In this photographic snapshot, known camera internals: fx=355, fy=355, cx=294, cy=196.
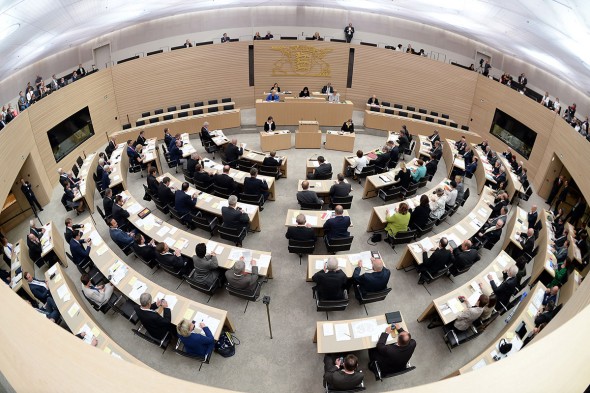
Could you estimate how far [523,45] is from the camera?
12617 mm

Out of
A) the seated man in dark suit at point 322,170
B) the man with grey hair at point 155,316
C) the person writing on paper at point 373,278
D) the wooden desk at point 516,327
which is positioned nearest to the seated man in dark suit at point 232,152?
the seated man in dark suit at point 322,170

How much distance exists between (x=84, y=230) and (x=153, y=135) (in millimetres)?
7111

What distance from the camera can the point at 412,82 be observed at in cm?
1831

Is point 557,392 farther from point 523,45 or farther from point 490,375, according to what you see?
point 523,45

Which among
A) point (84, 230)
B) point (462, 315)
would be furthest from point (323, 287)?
point (84, 230)

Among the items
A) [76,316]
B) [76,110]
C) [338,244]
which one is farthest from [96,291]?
[76,110]

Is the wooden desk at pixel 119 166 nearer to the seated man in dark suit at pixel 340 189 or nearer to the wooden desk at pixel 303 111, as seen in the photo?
the wooden desk at pixel 303 111

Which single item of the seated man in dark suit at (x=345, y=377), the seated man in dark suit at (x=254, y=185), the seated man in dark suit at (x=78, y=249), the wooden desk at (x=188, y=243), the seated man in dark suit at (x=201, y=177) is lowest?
the seated man in dark suit at (x=345, y=377)

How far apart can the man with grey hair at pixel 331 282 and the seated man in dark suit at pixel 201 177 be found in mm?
5348

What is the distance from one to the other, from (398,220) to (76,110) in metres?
13.0

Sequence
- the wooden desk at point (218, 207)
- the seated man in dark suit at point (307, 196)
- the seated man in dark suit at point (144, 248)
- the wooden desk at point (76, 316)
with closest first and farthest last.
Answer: the wooden desk at point (76, 316), the seated man in dark suit at point (144, 248), the wooden desk at point (218, 207), the seated man in dark suit at point (307, 196)

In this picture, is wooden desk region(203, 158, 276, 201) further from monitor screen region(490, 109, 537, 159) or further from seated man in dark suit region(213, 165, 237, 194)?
monitor screen region(490, 109, 537, 159)

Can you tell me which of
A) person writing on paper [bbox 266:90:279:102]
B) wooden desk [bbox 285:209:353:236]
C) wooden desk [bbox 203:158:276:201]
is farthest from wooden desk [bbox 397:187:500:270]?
person writing on paper [bbox 266:90:279:102]

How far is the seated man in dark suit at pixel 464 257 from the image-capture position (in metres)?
8.28
